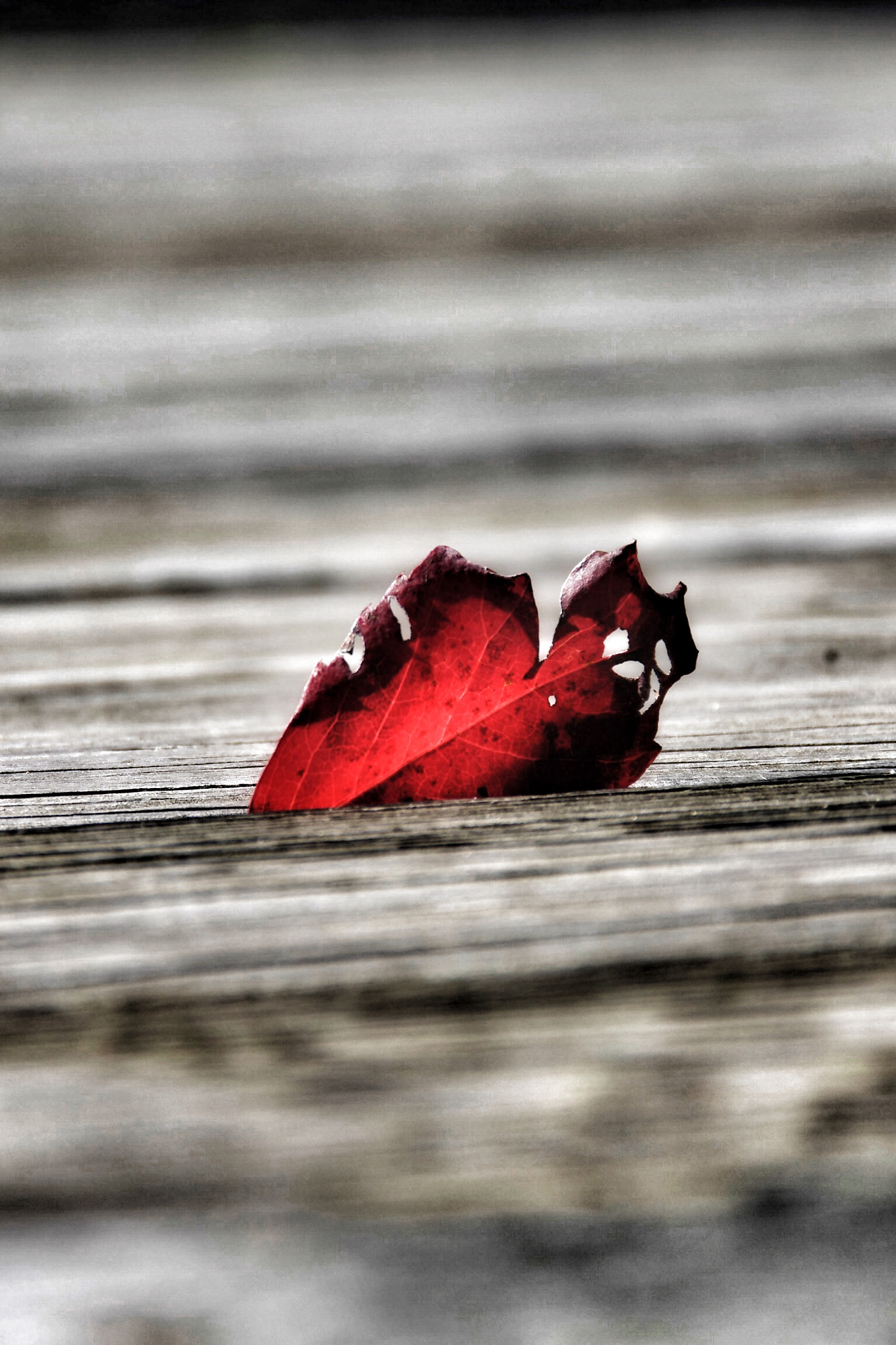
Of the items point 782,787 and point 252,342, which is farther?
point 252,342

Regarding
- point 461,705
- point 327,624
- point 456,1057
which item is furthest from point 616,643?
point 327,624

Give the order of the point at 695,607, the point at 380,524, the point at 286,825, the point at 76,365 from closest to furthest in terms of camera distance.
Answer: the point at 286,825 < the point at 695,607 < the point at 380,524 < the point at 76,365

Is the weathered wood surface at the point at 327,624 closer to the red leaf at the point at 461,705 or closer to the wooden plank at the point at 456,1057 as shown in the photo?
the red leaf at the point at 461,705

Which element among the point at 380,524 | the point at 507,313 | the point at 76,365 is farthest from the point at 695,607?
the point at 76,365

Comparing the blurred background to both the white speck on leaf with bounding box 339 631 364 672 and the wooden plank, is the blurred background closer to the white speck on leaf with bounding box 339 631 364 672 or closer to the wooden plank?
the white speck on leaf with bounding box 339 631 364 672

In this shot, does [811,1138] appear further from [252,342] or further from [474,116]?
[474,116]

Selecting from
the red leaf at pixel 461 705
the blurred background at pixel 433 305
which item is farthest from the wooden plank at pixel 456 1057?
the blurred background at pixel 433 305

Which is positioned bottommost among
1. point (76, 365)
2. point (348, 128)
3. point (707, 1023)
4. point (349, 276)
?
point (707, 1023)
